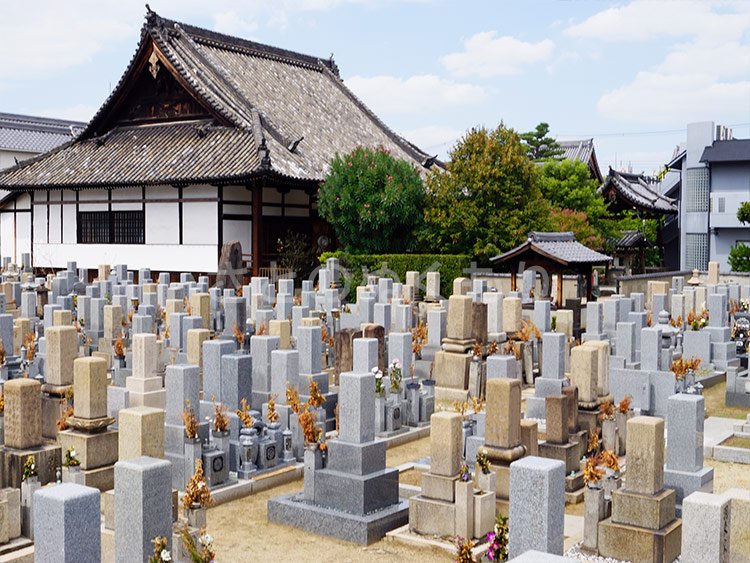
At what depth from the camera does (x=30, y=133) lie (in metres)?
47.8

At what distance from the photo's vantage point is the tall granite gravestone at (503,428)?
8156 mm

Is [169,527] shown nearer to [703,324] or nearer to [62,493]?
[62,493]

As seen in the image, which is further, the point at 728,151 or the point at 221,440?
the point at 728,151

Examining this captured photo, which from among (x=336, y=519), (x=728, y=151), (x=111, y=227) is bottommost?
(x=336, y=519)

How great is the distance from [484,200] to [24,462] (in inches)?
831

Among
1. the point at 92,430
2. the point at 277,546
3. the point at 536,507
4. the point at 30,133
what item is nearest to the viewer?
the point at 536,507

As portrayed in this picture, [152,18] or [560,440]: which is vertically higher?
[152,18]

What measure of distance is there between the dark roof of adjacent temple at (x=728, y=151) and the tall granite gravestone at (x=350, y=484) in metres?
31.6

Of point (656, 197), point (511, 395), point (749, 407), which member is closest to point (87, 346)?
point (511, 395)

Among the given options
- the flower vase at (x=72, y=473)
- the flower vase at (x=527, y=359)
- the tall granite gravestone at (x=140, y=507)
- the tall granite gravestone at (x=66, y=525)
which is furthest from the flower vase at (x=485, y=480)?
the flower vase at (x=527, y=359)

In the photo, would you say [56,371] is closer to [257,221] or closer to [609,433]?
[609,433]

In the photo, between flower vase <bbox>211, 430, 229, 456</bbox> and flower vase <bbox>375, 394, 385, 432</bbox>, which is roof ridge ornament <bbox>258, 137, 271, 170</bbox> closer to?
flower vase <bbox>375, 394, 385, 432</bbox>

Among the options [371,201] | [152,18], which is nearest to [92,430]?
[371,201]

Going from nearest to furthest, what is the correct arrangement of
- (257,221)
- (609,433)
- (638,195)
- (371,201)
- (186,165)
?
(609,433) → (371,201) → (257,221) → (186,165) → (638,195)
